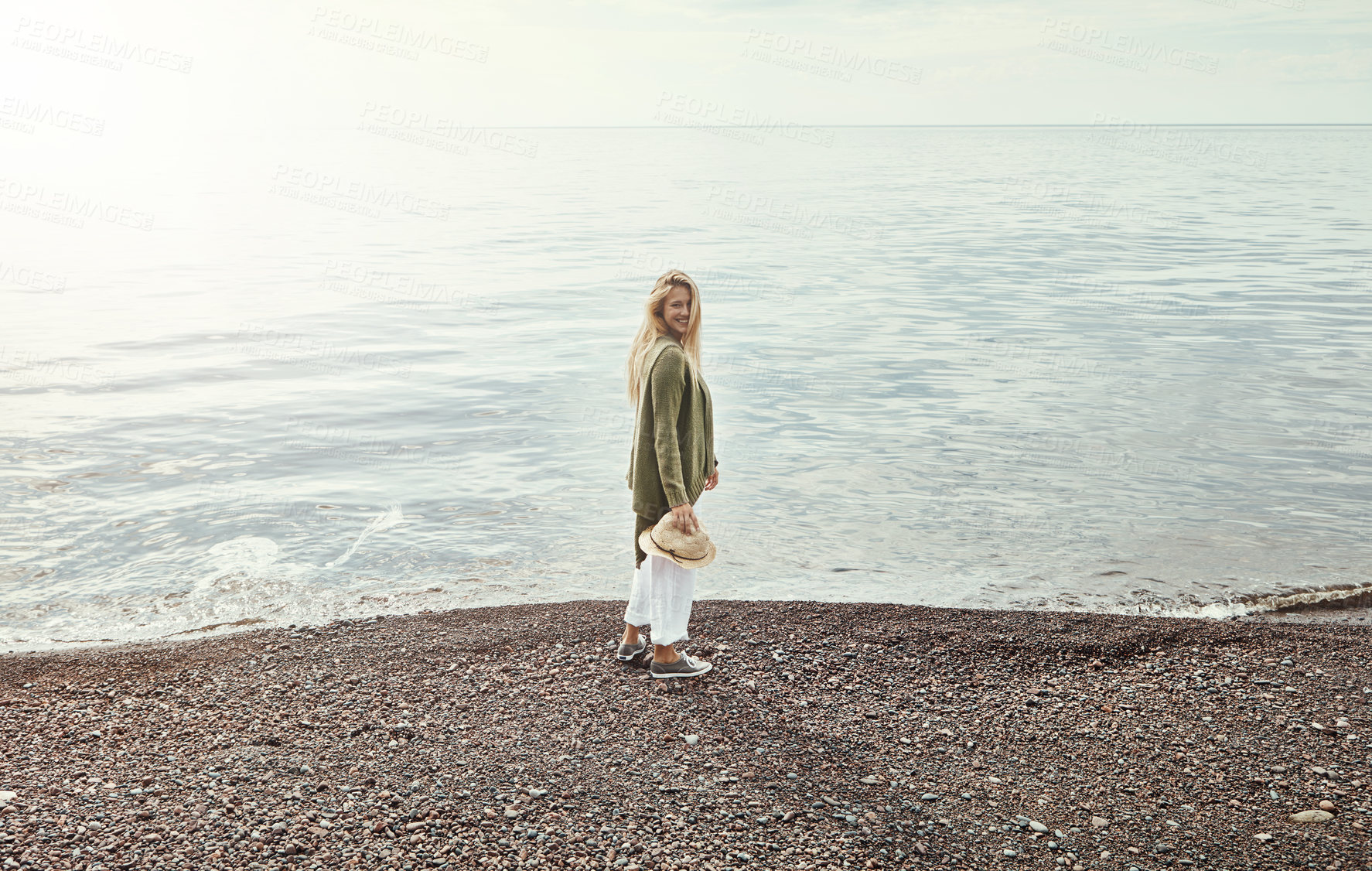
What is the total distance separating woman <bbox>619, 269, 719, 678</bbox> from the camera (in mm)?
5363

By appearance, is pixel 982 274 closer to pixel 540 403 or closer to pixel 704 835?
pixel 540 403

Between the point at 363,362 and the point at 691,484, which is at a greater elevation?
the point at 691,484

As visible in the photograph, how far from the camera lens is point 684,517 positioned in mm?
5383

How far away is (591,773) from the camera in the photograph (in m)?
4.73

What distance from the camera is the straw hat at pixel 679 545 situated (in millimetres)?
5398

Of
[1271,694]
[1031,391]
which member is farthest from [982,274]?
[1271,694]

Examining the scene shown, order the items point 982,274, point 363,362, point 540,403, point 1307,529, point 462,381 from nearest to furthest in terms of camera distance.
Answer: point 1307,529, point 540,403, point 462,381, point 363,362, point 982,274

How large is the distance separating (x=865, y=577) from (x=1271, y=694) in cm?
326
